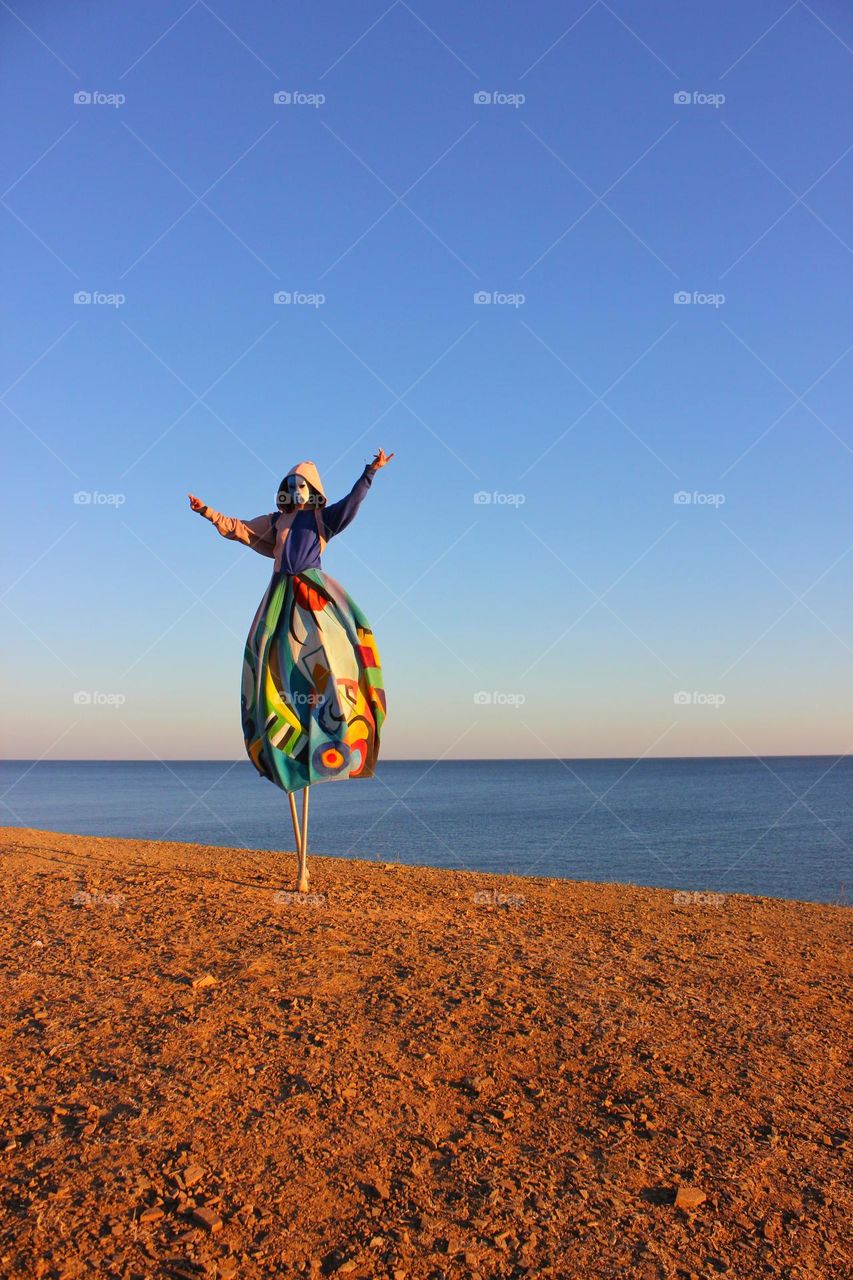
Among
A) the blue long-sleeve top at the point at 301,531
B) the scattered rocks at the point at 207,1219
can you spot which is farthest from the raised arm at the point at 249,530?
the scattered rocks at the point at 207,1219

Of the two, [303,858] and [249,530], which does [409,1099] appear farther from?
[249,530]

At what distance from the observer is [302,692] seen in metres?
9.53

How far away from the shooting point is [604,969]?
781 cm

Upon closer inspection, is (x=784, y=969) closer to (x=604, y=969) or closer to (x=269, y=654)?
(x=604, y=969)

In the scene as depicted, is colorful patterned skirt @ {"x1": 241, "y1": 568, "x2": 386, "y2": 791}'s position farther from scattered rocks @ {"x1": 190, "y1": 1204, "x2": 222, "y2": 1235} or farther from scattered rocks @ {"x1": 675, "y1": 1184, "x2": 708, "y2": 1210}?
scattered rocks @ {"x1": 675, "y1": 1184, "x2": 708, "y2": 1210}

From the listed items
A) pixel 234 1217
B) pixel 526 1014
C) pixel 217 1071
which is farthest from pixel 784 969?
pixel 234 1217

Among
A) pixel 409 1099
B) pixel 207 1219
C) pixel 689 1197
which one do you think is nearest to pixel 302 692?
pixel 409 1099

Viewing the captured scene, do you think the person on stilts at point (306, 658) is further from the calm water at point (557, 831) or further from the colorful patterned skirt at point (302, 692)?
the calm water at point (557, 831)

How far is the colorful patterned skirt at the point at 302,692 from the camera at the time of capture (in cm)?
950

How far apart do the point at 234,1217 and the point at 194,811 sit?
7027 cm

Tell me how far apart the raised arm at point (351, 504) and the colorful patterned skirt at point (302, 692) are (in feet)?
1.77

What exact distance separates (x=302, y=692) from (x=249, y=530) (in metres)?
1.87

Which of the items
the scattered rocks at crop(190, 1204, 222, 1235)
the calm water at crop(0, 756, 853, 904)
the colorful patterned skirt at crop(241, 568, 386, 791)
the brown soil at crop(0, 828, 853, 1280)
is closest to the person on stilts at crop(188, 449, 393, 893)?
the colorful patterned skirt at crop(241, 568, 386, 791)

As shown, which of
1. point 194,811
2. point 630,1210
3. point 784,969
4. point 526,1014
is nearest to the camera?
point 630,1210
